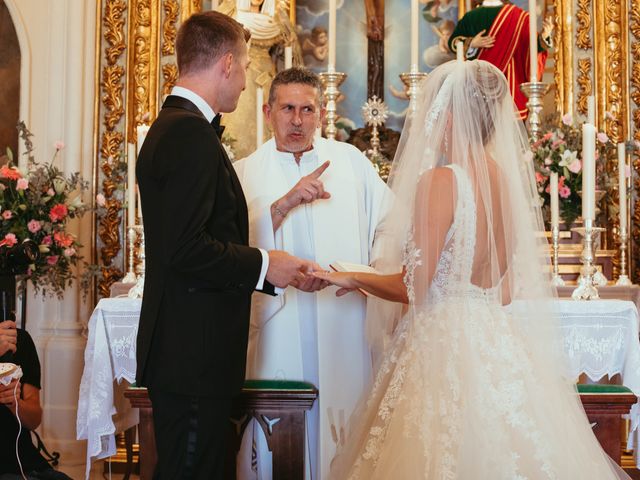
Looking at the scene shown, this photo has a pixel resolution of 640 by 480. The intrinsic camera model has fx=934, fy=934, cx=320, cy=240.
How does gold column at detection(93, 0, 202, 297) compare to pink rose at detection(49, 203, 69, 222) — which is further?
gold column at detection(93, 0, 202, 297)

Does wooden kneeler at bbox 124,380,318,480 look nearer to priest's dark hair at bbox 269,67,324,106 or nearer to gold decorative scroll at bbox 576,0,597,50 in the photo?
priest's dark hair at bbox 269,67,324,106

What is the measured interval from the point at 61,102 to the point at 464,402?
13.9 feet

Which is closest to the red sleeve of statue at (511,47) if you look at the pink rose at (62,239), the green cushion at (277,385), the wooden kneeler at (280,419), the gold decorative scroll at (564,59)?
the gold decorative scroll at (564,59)

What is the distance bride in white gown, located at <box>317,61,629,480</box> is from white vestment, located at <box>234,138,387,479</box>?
1.75ft

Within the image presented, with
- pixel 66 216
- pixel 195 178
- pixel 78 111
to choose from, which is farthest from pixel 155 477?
pixel 78 111

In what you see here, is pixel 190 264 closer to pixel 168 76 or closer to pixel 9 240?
pixel 9 240

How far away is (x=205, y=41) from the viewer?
120 inches

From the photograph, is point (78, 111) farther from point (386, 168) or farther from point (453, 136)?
point (453, 136)

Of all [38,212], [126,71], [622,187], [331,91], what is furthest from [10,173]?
[622,187]

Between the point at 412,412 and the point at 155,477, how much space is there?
2.83ft

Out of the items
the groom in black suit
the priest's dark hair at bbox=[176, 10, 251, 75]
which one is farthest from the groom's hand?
the priest's dark hair at bbox=[176, 10, 251, 75]

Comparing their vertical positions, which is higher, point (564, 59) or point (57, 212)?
point (564, 59)

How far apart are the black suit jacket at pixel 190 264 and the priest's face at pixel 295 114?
108cm

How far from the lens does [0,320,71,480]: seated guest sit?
3422mm
